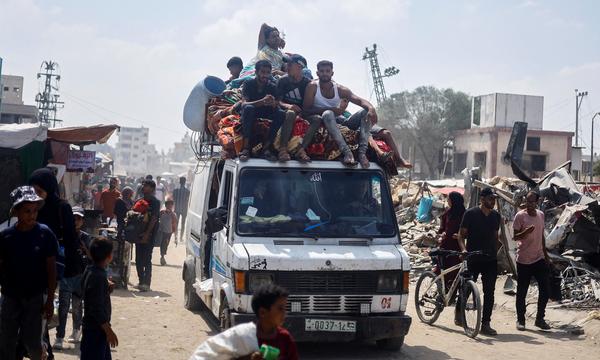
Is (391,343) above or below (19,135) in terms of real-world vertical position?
below

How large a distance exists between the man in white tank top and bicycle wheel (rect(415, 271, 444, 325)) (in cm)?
276

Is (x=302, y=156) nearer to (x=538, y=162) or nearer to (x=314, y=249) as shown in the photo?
(x=314, y=249)

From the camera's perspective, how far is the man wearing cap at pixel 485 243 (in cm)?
1055

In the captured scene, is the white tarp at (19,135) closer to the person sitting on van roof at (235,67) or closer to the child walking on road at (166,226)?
the person sitting on van roof at (235,67)

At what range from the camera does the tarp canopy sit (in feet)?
47.3

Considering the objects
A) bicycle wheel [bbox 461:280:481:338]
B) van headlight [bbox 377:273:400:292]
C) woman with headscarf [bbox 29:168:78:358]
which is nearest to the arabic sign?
bicycle wheel [bbox 461:280:481:338]

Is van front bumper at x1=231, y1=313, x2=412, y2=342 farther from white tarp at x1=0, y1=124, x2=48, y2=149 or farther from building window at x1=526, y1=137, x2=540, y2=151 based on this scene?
building window at x1=526, y1=137, x2=540, y2=151

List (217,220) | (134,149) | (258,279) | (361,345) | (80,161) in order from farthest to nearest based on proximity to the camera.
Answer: (134,149) < (80,161) < (361,345) < (217,220) < (258,279)

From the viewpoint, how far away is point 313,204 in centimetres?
881

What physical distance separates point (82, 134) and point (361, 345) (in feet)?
25.8

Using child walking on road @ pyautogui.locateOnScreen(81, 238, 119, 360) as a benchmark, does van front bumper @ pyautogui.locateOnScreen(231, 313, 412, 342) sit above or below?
below

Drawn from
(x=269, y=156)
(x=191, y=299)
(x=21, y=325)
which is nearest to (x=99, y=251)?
(x=21, y=325)

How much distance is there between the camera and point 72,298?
28.5ft

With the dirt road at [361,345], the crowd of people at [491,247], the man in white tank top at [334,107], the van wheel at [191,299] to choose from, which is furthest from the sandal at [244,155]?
the crowd of people at [491,247]
